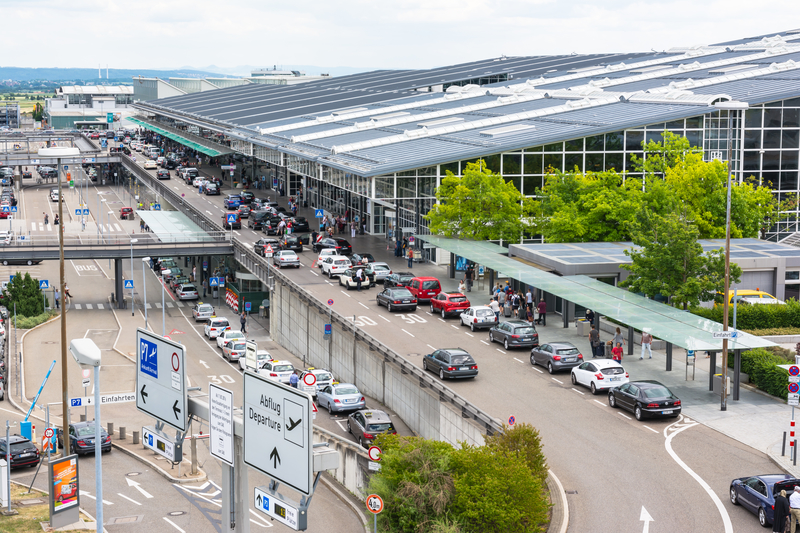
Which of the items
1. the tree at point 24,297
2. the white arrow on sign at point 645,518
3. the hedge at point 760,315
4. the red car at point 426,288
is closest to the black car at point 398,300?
the red car at point 426,288

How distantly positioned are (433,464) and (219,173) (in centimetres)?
11387

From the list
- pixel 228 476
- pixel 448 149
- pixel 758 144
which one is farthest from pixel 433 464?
pixel 758 144

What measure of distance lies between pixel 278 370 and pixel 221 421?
33.8 meters

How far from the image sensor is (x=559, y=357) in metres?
41.9

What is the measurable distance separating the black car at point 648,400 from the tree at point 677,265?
11.0 metres

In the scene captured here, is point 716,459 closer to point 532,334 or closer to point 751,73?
point 532,334

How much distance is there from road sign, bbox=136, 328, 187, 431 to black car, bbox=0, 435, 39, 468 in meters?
25.2

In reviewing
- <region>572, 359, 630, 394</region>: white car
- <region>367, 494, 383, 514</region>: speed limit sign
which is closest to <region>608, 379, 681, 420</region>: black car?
<region>572, 359, 630, 394</region>: white car

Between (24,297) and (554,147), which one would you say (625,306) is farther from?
(24,297)

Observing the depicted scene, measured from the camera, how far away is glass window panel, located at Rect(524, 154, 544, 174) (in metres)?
69.4

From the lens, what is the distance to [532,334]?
152 feet

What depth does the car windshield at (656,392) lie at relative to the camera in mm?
35397

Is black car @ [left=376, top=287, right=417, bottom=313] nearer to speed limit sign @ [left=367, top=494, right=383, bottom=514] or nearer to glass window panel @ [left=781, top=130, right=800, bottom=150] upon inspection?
speed limit sign @ [left=367, top=494, right=383, bottom=514]

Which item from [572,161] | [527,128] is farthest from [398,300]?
[527,128]
